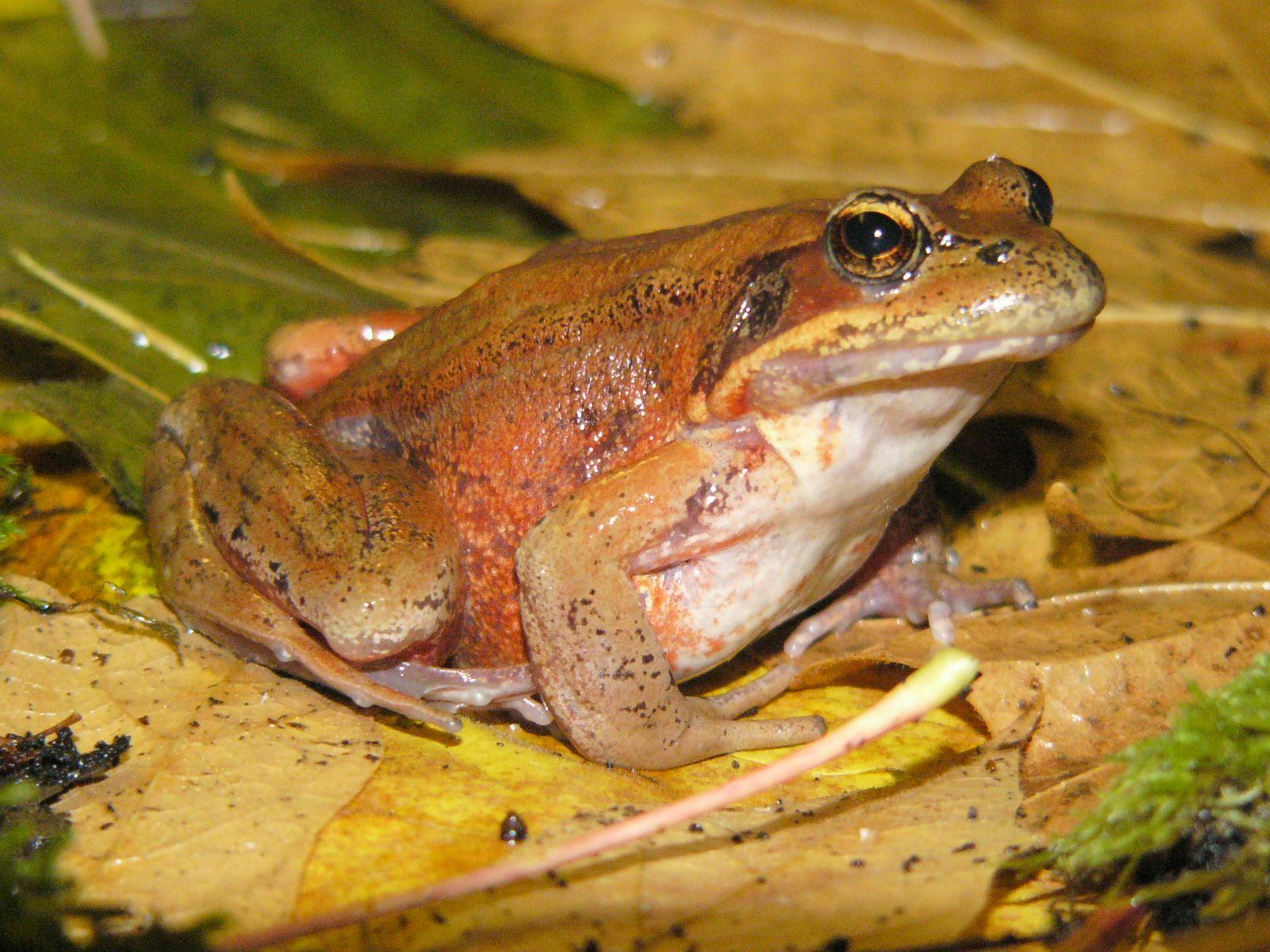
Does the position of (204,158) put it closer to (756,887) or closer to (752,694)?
(752,694)

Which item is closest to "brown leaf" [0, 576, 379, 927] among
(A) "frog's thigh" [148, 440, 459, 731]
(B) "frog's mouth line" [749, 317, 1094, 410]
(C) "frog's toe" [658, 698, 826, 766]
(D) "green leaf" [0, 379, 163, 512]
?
(A) "frog's thigh" [148, 440, 459, 731]

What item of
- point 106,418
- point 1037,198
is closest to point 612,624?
point 1037,198

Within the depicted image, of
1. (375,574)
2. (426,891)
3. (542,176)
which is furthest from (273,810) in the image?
(542,176)

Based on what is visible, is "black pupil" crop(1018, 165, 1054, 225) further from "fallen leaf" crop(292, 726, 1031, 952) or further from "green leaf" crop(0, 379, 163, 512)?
"green leaf" crop(0, 379, 163, 512)

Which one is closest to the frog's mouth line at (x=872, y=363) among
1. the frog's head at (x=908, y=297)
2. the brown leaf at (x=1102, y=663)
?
the frog's head at (x=908, y=297)

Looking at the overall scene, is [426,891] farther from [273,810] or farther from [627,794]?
[627,794]

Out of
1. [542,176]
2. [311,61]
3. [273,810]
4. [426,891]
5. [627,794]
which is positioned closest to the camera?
[426,891]

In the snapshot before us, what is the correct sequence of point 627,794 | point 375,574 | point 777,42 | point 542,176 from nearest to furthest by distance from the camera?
1. point 627,794
2. point 375,574
3. point 542,176
4. point 777,42

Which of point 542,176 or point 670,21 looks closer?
point 542,176
